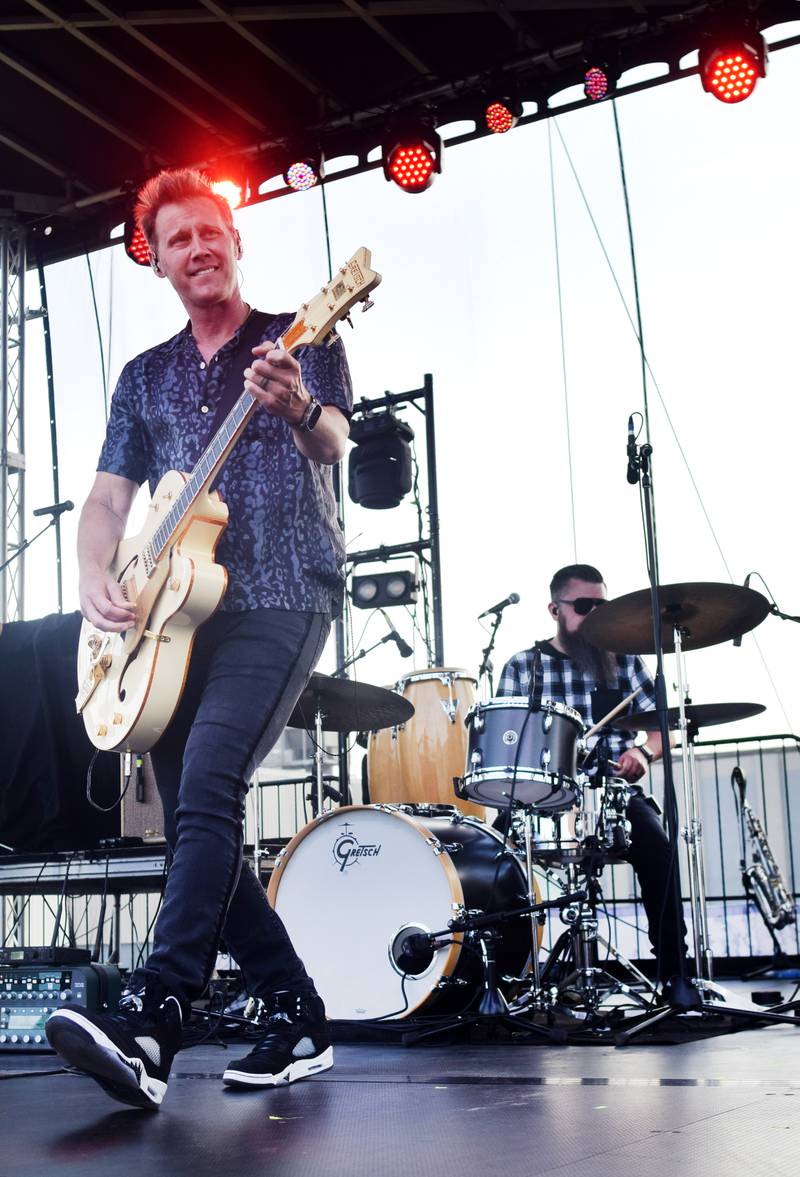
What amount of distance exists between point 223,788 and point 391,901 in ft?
6.28

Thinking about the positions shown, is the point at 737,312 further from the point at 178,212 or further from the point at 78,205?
the point at 178,212

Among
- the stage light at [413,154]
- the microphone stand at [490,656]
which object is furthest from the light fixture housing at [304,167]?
the microphone stand at [490,656]

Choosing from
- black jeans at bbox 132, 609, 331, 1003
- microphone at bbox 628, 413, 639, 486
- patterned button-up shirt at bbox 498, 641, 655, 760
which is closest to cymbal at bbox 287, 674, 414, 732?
patterned button-up shirt at bbox 498, 641, 655, 760

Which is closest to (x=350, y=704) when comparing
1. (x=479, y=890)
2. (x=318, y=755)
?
(x=318, y=755)

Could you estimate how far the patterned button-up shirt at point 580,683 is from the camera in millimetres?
4840

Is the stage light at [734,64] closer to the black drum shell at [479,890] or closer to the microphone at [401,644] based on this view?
the microphone at [401,644]

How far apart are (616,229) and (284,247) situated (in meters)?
2.13

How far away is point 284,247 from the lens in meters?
7.89

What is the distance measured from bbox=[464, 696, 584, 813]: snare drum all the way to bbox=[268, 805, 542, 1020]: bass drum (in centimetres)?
19

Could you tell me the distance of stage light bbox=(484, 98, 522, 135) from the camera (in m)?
6.34

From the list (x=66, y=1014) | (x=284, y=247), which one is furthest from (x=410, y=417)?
(x=66, y=1014)

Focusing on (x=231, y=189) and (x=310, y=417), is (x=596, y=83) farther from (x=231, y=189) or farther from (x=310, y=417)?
(x=310, y=417)

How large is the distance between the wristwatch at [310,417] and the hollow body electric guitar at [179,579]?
0.32ft

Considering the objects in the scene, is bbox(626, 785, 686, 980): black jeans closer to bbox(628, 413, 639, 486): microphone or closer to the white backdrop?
bbox(628, 413, 639, 486): microphone
